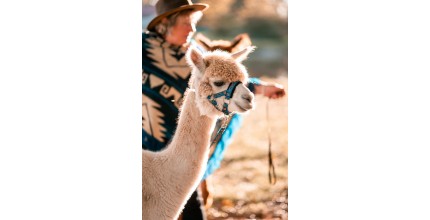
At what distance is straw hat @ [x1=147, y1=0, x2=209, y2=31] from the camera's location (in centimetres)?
364

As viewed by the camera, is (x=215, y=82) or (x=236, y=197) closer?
(x=215, y=82)

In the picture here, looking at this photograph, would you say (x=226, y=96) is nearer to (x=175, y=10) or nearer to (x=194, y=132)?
(x=194, y=132)

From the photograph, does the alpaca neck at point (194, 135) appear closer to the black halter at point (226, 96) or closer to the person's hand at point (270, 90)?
the black halter at point (226, 96)

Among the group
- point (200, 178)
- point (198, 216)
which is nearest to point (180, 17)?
point (200, 178)

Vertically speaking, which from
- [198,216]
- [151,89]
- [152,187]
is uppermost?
[151,89]

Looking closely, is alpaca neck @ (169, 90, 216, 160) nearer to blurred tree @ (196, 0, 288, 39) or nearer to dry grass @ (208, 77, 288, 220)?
dry grass @ (208, 77, 288, 220)

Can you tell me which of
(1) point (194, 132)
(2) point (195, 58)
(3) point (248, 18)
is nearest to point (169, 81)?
(2) point (195, 58)

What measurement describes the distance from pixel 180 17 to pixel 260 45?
0.55m

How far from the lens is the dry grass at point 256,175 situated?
365 cm

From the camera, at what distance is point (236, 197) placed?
Result: 366 centimetres

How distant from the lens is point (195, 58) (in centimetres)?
342

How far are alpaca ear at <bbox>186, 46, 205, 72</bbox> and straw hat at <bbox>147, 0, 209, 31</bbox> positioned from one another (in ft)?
1.15
